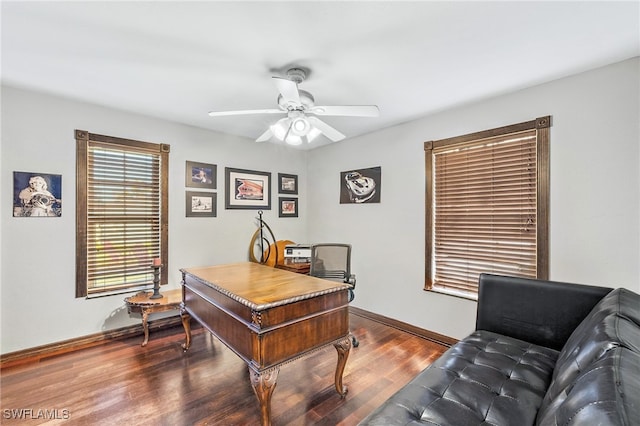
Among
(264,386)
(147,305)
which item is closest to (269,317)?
(264,386)

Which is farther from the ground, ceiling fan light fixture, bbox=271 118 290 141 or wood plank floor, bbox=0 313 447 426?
ceiling fan light fixture, bbox=271 118 290 141

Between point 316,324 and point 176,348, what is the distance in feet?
6.14

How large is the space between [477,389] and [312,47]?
2.18 meters

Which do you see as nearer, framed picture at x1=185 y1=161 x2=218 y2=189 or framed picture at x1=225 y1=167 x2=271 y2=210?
framed picture at x1=185 y1=161 x2=218 y2=189

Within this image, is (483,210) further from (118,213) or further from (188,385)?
(118,213)

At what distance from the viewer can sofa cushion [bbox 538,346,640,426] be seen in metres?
0.64

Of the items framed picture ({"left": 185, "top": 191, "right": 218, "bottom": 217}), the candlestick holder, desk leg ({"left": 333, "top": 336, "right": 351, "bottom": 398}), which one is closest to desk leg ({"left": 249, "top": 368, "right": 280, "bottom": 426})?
desk leg ({"left": 333, "top": 336, "right": 351, "bottom": 398})

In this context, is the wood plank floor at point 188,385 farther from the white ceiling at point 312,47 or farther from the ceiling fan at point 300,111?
the white ceiling at point 312,47

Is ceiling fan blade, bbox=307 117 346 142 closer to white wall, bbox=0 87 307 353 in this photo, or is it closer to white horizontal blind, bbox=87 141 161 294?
white wall, bbox=0 87 307 353

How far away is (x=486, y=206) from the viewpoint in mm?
2721

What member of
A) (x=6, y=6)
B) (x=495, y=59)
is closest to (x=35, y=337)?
(x=6, y=6)

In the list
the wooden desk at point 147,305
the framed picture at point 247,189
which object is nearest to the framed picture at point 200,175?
the framed picture at point 247,189

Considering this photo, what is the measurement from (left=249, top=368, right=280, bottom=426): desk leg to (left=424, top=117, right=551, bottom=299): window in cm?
211

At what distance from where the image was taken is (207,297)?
2.06m
